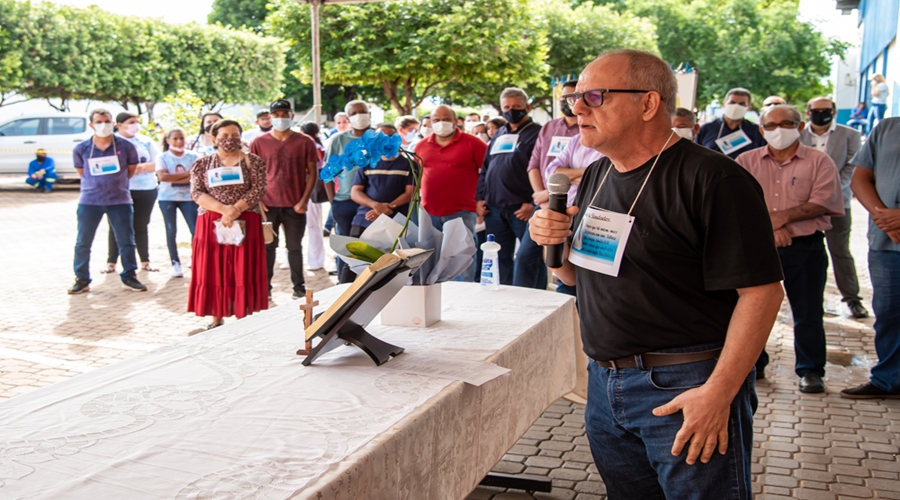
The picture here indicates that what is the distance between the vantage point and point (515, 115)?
7082mm

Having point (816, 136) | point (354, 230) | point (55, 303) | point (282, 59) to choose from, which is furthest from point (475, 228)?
point (282, 59)

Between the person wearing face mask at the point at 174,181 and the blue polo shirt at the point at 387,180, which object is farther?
the person wearing face mask at the point at 174,181

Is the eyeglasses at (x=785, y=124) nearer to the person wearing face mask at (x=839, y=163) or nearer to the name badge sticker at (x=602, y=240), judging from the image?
the person wearing face mask at (x=839, y=163)

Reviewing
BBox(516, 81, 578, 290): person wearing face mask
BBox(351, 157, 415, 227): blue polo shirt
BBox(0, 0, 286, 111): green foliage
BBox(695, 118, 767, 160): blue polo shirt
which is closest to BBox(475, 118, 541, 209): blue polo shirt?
BBox(516, 81, 578, 290): person wearing face mask

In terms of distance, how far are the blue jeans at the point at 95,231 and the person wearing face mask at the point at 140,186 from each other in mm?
598

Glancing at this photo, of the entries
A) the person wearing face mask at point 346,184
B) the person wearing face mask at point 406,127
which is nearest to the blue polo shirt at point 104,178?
the person wearing face mask at point 346,184

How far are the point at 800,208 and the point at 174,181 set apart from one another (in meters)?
6.76

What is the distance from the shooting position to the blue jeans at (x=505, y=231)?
7.05 metres

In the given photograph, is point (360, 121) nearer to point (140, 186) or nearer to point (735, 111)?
point (140, 186)

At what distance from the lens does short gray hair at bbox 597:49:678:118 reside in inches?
84.2

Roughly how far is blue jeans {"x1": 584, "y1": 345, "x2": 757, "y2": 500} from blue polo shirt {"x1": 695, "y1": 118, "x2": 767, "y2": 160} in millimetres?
5307

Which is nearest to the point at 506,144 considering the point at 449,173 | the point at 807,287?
the point at 449,173

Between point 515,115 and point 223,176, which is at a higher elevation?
point 515,115

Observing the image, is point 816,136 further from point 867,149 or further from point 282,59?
point 282,59
